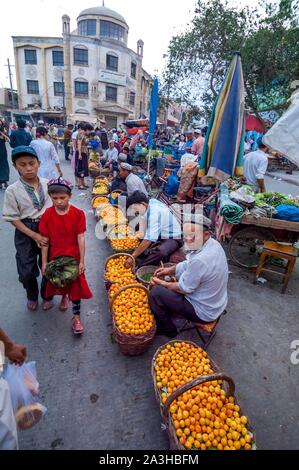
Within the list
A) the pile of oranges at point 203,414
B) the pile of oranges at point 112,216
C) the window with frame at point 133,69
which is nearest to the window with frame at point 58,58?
the window with frame at point 133,69

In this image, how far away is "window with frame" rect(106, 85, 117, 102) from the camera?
35284mm

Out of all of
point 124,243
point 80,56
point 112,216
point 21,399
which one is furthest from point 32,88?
point 21,399

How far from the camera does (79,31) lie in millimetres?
36562

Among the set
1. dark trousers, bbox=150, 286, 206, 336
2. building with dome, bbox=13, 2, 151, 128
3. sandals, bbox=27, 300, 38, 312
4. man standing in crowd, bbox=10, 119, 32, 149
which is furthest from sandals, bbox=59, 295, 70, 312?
building with dome, bbox=13, 2, 151, 128

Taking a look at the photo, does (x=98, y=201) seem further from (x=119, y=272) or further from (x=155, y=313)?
(x=155, y=313)

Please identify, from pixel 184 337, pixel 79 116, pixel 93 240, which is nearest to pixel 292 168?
pixel 93 240

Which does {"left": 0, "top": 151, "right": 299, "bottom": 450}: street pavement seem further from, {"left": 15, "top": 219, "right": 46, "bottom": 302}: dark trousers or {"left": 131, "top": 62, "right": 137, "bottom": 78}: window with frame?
{"left": 131, "top": 62, "right": 137, "bottom": 78}: window with frame

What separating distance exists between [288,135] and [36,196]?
3.54m

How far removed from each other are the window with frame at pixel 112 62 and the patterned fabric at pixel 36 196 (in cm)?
3891

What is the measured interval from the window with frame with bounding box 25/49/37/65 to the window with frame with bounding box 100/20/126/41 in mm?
9939

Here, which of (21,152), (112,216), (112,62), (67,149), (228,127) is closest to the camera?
(21,152)

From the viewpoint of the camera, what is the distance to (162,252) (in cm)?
409

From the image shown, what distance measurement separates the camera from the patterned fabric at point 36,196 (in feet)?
9.37
